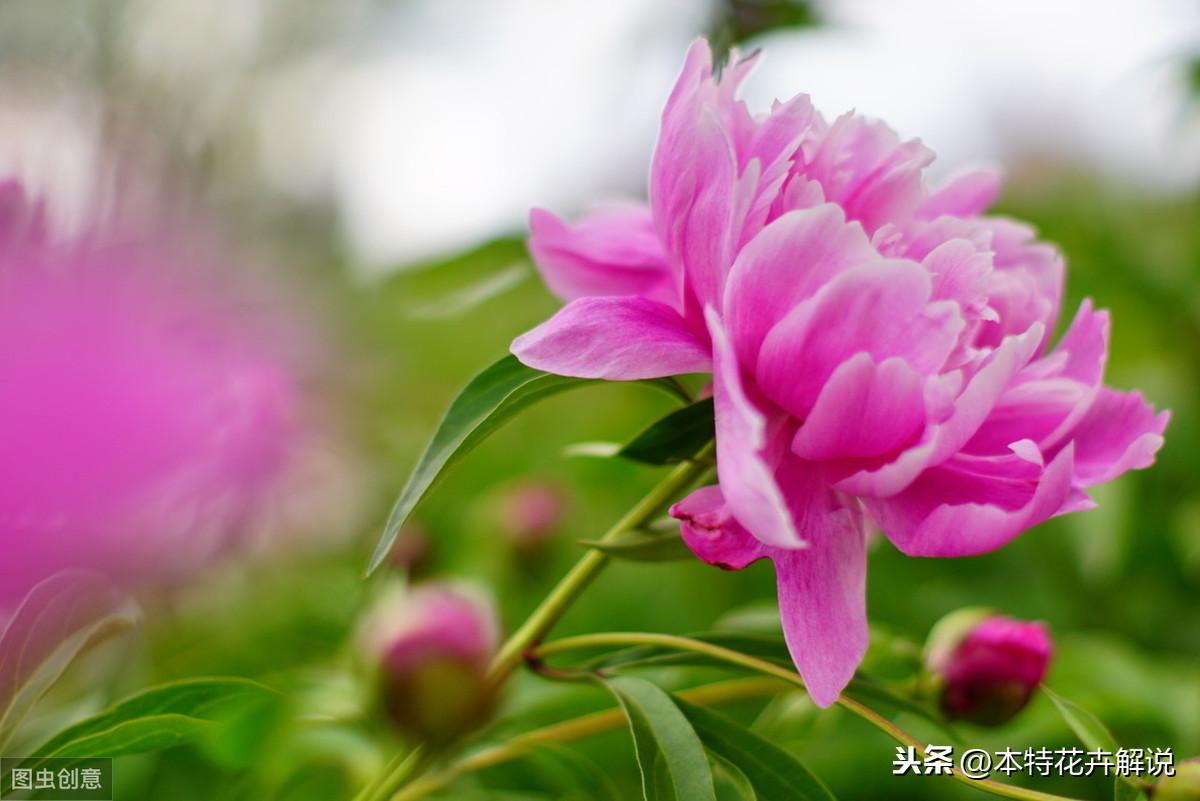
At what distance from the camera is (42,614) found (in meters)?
0.35

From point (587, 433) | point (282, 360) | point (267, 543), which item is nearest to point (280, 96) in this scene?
point (587, 433)

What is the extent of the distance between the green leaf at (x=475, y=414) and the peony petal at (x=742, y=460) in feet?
0.20

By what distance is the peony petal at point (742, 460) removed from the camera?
0.30m

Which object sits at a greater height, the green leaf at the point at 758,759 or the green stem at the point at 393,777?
the green leaf at the point at 758,759

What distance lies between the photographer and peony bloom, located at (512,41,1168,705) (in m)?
0.34

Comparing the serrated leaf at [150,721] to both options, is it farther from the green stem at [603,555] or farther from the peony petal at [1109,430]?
the peony petal at [1109,430]

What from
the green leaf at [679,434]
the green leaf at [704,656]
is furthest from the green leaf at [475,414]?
the green leaf at [704,656]

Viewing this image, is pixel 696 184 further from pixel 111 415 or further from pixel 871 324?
pixel 111 415

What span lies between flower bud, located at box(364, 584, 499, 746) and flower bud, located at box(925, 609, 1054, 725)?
0.21 m

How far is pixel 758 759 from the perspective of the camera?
398 millimetres

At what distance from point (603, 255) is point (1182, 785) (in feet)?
0.93

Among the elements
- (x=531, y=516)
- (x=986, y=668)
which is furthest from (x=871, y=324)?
(x=531, y=516)

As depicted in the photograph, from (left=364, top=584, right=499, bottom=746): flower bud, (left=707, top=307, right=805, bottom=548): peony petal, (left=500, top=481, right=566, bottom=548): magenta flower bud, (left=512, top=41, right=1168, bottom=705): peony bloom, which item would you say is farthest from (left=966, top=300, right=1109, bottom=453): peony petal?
(left=500, top=481, right=566, bottom=548): magenta flower bud

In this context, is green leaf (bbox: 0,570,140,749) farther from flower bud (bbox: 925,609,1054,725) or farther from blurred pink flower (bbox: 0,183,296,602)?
flower bud (bbox: 925,609,1054,725)
